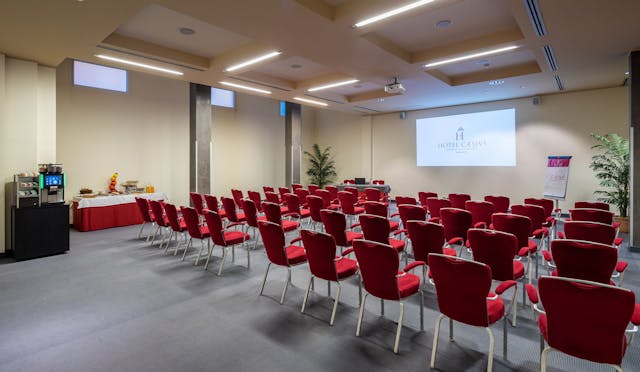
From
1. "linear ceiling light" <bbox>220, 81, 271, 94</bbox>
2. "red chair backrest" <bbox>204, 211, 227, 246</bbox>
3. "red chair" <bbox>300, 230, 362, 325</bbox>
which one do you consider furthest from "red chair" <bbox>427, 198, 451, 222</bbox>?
"linear ceiling light" <bbox>220, 81, 271, 94</bbox>

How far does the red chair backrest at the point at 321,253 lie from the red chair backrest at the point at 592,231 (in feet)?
9.21

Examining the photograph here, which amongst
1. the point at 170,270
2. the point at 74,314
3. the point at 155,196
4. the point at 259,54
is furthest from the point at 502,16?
the point at 155,196

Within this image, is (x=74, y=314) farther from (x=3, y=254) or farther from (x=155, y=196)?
(x=155, y=196)

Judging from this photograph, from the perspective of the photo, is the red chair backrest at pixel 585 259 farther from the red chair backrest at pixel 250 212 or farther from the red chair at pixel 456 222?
the red chair backrest at pixel 250 212

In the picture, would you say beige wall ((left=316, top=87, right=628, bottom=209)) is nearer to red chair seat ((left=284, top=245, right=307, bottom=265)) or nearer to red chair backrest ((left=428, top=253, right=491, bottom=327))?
red chair seat ((left=284, top=245, right=307, bottom=265))

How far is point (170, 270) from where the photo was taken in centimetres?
507

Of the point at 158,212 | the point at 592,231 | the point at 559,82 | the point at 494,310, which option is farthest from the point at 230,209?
the point at 559,82

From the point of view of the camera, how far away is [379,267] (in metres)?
2.92

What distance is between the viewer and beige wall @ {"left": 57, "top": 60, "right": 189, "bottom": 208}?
27.2 ft

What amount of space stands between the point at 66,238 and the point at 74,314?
10.0 feet

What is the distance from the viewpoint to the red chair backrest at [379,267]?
2.83 m

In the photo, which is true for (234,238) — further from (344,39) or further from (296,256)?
(344,39)

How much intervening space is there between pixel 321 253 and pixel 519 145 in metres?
9.56

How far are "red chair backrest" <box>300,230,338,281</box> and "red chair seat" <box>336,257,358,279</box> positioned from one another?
11cm
